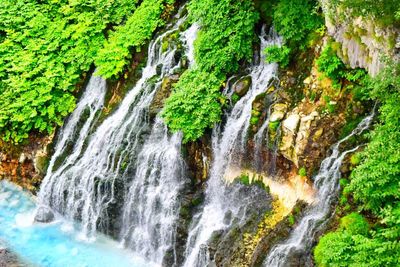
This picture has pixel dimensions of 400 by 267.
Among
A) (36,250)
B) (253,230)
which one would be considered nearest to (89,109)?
(36,250)

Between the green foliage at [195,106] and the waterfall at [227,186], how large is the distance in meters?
Result: 0.36

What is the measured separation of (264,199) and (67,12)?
10.0 meters

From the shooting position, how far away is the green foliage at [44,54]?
15.9m

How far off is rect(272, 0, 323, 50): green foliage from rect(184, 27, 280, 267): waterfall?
0.82 m

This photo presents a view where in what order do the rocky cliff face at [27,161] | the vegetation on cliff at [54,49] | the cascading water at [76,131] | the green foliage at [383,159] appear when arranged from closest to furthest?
the green foliage at [383,159]
the cascading water at [76,131]
the rocky cliff face at [27,161]
the vegetation on cliff at [54,49]

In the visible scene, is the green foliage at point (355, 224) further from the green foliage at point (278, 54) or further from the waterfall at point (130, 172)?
the waterfall at point (130, 172)

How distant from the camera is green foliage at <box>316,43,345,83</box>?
10.8 m

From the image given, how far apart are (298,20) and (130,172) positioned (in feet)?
19.0

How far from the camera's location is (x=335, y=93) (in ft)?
35.7

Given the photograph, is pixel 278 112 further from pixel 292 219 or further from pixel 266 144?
pixel 292 219

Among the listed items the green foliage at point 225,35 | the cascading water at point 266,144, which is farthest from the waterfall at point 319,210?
the green foliage at point 225,35

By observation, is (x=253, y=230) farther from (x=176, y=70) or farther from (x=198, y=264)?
(x=176, y=70)

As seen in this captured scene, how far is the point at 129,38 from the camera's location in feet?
51.7

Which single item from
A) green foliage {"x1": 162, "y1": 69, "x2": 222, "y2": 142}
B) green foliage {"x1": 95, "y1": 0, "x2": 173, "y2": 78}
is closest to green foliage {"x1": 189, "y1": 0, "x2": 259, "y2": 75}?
green foliage {"x1": 162, "y1": 69, "x2": 222, "y2": 142}
